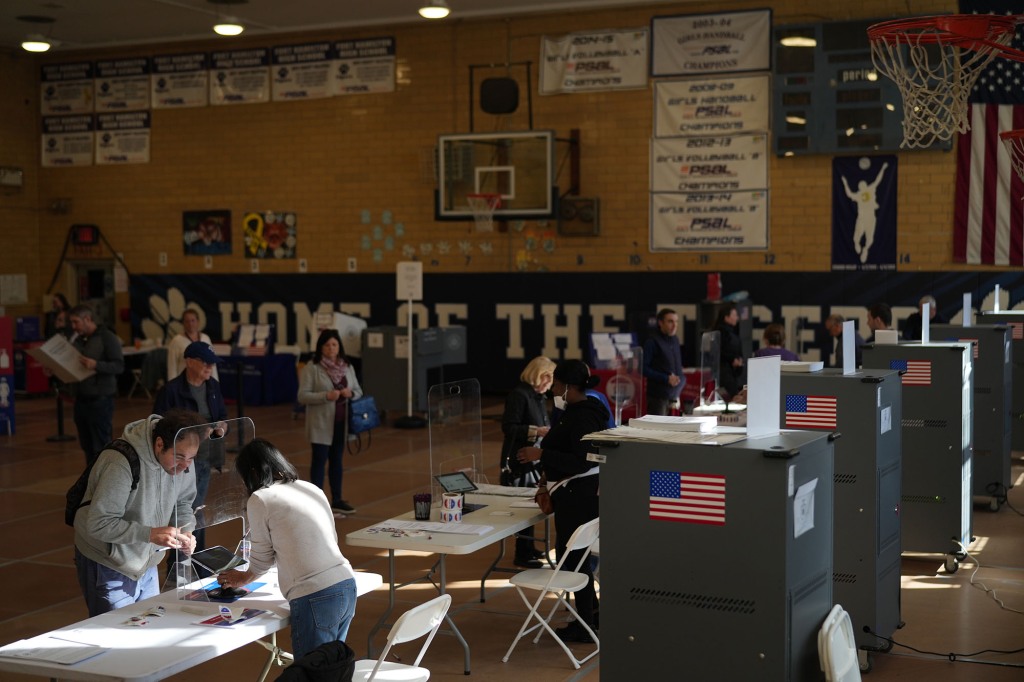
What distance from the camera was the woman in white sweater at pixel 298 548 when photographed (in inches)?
180

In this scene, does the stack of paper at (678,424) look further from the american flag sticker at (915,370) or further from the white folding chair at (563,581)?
the american flag sticker at (915,370)

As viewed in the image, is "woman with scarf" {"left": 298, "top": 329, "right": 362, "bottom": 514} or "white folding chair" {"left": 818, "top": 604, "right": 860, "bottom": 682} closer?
"white folding chair" {"left": 818, "top": 604, "right": 860, "bottom": 682}

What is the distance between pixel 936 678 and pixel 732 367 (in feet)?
23.1

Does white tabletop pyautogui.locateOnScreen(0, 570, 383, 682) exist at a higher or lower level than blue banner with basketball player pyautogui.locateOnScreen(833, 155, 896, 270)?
lower

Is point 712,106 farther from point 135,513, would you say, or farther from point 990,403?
point 135,513

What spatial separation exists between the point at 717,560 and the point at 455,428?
3.85 meters

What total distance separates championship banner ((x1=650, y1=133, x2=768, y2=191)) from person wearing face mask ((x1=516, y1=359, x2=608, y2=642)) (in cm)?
970

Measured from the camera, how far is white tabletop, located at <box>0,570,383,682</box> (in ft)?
13.3

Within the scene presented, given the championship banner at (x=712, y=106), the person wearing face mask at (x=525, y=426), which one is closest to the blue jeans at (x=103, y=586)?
the person wearing face mask at (x=525, y=426)

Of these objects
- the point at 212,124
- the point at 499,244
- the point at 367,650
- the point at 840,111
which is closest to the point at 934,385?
the point at 367,650

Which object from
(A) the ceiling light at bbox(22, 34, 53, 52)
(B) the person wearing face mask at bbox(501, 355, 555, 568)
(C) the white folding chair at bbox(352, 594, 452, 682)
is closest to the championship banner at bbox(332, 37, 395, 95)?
(A) the ceiling light at bbox(22, 34, 53, 52)

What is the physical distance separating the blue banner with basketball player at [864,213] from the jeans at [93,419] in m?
9.52

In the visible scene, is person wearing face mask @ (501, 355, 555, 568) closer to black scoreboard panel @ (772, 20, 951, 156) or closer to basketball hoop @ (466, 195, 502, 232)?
basketball hoop @ (466, 195, 502, 232)

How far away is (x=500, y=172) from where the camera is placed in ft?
52.7
